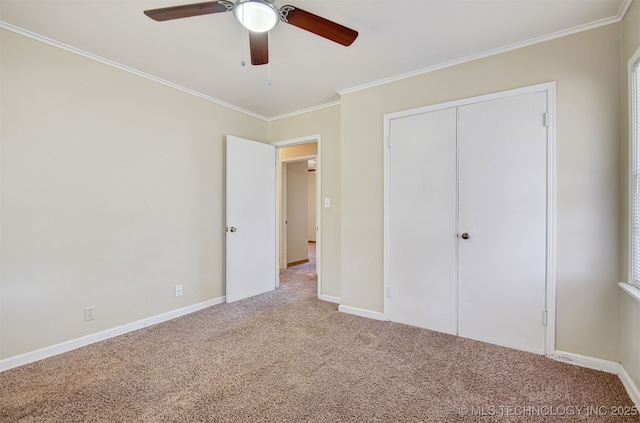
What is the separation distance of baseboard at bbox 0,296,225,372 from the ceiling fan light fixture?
2.79 m

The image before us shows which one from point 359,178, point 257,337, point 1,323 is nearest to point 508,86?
point 359,178

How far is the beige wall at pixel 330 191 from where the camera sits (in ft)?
12.3

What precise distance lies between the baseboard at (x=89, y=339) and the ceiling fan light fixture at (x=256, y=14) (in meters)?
2.79

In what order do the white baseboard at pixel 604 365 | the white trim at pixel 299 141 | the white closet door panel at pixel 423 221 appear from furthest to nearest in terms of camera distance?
the white trim at pixel 299 141 → the white closet door panel at pixel 423 221 → the white baseboard at pixel 604 365

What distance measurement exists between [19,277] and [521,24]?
4089mm

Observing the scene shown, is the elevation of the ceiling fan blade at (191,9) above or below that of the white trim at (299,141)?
above

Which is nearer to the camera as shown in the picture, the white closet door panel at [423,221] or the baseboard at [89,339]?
the baseboard at [89,339]

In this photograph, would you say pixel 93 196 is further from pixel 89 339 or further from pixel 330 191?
pixel 330 191

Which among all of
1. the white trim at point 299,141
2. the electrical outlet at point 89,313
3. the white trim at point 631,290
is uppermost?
the white trim at point 299,141

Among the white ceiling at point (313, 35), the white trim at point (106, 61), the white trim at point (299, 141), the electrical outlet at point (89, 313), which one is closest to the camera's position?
the white ceiling at point (313, 35)

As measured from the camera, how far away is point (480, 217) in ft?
8.37

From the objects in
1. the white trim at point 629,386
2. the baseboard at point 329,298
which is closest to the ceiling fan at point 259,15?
the white trim at point 629,386

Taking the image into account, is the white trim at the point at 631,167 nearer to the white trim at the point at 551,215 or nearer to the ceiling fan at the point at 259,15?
the white trim at the point at 551,215

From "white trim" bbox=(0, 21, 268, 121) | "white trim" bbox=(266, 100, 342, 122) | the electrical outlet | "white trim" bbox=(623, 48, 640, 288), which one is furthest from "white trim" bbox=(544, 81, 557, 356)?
the electrical outlet
